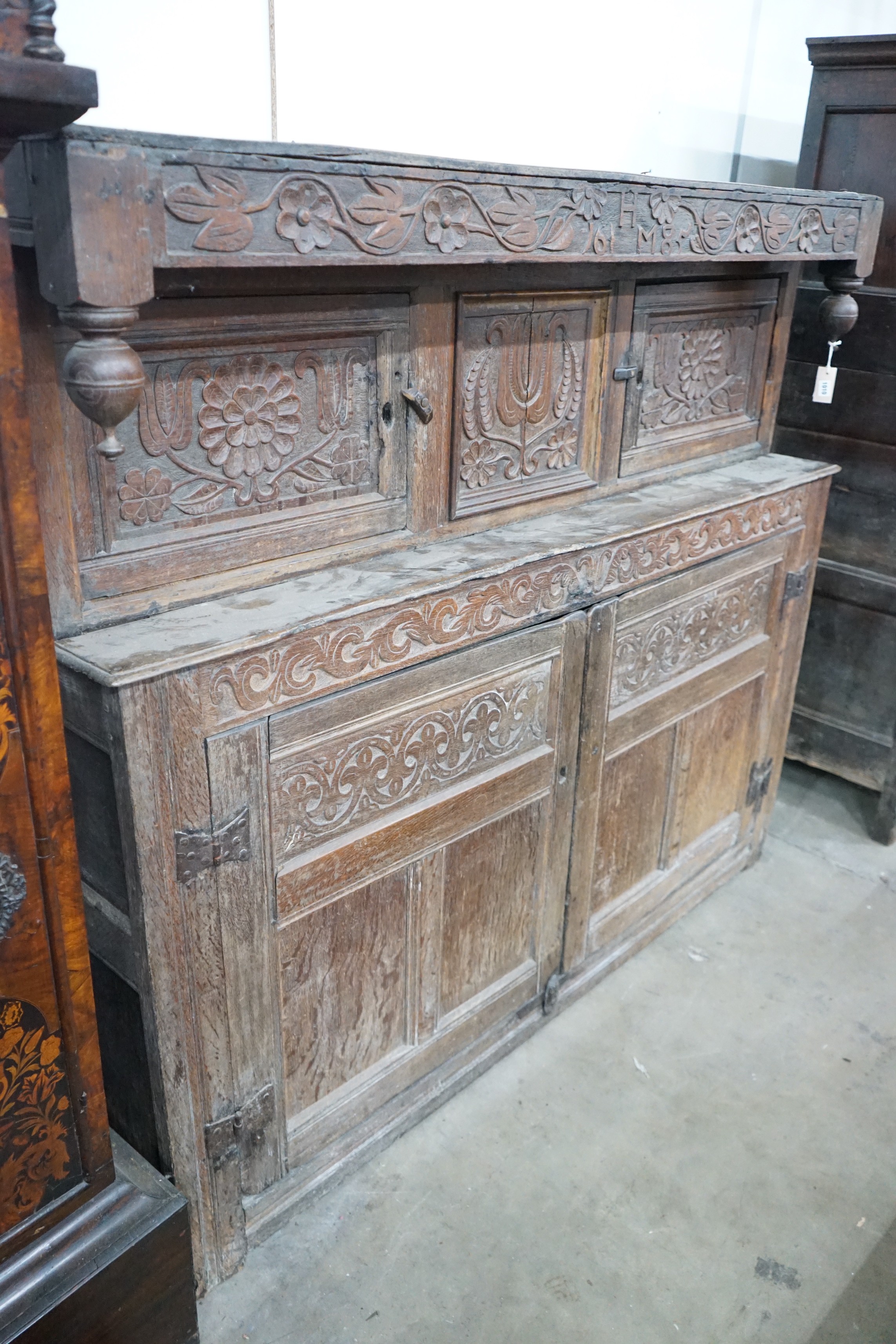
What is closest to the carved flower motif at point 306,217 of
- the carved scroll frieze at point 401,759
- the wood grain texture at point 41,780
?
the wood grain texture at point 41,780

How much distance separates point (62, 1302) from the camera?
136 centimetres

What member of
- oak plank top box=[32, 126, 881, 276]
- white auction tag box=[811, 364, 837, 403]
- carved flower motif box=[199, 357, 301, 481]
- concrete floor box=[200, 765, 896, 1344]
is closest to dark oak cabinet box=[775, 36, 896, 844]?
white auction tag box=[811, 364, 837, 403]

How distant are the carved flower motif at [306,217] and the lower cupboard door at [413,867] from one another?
0.62 m

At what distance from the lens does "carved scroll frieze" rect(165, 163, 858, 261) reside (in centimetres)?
119

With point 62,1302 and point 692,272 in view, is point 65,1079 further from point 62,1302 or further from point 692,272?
point 692,272

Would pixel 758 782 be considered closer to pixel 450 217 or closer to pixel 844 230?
pixel 844 230

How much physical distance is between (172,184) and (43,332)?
0.24m

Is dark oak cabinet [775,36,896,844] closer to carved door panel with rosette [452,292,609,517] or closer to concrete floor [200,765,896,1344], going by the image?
concrete floor [200,765,896,1344]

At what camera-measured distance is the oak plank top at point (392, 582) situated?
1331 millimetres

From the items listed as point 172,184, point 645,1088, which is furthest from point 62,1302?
point 172,184

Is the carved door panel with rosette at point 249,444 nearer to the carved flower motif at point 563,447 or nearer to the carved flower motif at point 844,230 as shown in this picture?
the carved flower motif at point 563,447

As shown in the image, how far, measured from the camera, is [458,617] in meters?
1.70

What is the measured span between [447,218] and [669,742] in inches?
52.4

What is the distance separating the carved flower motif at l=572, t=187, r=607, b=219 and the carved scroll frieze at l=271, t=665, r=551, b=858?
77 centimetres
